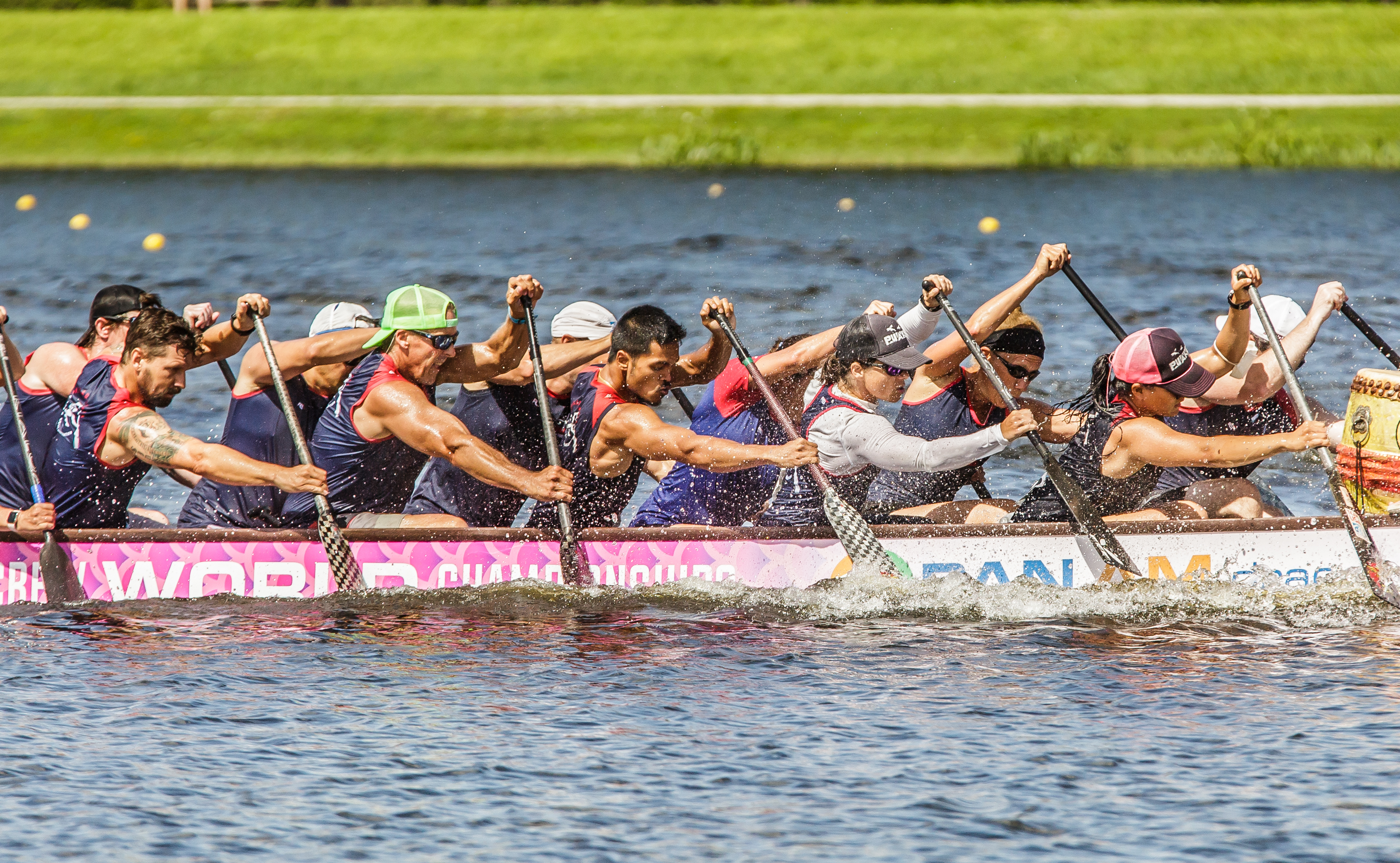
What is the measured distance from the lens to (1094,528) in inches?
352

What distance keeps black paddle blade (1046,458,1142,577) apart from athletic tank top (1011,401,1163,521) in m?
0.13

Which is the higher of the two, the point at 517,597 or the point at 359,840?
the point at 517,597

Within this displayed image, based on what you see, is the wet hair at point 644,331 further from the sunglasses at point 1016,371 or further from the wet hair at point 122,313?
the wet hair at point 122,313

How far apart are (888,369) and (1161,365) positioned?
132cm

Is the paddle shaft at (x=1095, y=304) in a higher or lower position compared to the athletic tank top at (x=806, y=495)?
higher

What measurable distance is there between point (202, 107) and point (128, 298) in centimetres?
3030

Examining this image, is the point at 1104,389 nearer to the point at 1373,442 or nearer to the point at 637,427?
the point at 1373,442

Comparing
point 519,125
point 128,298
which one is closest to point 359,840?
point 128,298

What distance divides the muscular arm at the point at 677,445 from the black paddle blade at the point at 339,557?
4.95 ft

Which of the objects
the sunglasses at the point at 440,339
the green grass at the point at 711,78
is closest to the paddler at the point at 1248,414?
the sunglasses at the point at 440,339

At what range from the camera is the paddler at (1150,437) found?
8.59m

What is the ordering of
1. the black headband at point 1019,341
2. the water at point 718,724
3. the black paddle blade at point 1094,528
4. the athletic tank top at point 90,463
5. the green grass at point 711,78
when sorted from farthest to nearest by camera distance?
1. the green grass at point 711,78
2. the black headband at point 1019,341
3. the athletic tank top at point 90,463
4. the black paddle blade at point 1094,528
5. the water at point 718,724

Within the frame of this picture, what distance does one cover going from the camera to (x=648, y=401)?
9094 millimetres

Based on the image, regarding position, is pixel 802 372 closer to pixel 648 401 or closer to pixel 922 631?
pixel 648 401
